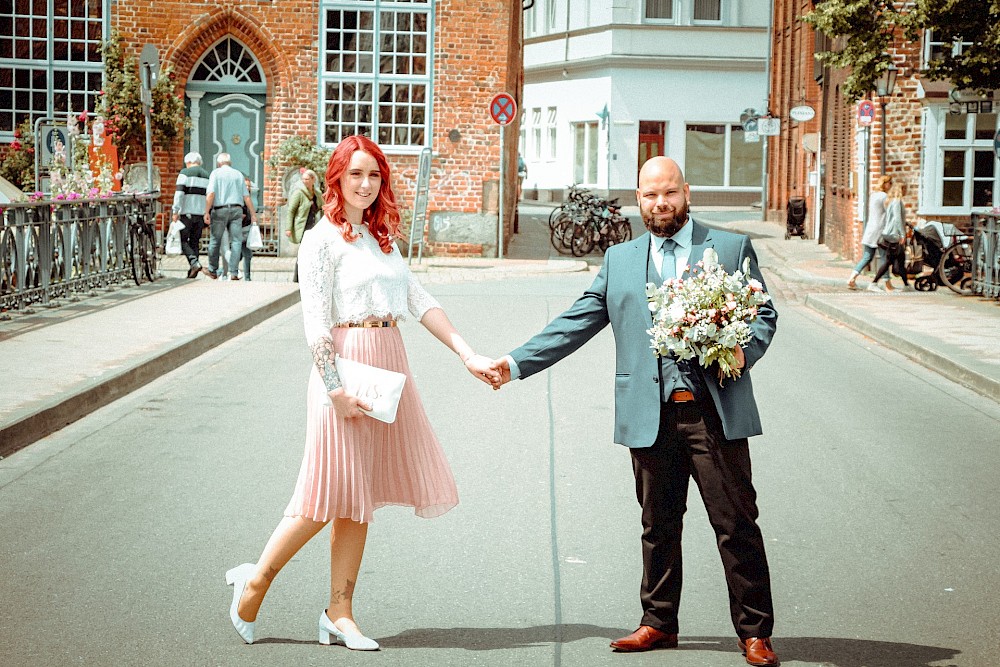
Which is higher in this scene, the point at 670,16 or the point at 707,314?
the point at 670,16

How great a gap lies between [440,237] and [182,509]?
20.0 metres

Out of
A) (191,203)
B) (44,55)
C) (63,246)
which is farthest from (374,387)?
(44,55)

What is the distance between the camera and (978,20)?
1773 cm

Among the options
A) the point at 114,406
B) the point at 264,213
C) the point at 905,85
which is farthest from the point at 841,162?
the point at 114,406

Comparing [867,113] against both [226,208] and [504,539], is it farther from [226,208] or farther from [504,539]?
[504,539]

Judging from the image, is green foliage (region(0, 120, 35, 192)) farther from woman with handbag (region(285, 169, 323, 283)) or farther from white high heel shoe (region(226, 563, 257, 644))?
white high heel shoe (region(226, 563, 257, 644))

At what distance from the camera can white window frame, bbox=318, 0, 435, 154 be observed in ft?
87.5

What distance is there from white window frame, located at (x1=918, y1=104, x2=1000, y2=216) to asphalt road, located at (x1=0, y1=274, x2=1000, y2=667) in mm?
14248

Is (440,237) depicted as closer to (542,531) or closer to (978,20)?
(978,20)

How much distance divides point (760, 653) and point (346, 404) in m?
1.61

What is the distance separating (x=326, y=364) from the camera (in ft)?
15.8

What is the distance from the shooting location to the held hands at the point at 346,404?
480 centimetres

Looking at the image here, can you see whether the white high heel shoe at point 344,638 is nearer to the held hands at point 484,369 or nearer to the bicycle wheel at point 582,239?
the held hands at point 484,369

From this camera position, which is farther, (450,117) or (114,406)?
(450,117)
